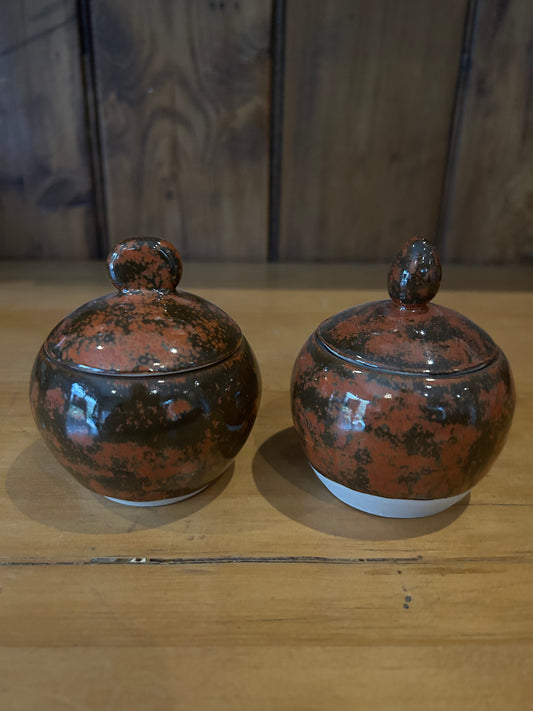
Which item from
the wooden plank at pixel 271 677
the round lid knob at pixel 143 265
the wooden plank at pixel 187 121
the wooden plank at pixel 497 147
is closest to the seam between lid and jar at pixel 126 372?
the round lid knob at pixel 143 265

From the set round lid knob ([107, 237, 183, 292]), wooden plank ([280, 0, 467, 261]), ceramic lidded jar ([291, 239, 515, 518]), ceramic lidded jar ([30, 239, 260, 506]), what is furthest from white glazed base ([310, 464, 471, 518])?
wooden plank ([280, 0, 467, 261])

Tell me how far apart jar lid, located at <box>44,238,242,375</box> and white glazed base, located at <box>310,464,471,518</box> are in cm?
21

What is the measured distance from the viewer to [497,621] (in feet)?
1.72

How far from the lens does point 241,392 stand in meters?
0.61

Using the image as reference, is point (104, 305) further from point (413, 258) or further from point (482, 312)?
point (482, 312)

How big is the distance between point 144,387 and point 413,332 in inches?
11.0

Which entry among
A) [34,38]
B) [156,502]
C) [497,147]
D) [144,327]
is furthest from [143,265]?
[497,147]

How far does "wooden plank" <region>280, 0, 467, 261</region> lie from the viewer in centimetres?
142

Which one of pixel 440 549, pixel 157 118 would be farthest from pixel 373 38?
pixel 440 549

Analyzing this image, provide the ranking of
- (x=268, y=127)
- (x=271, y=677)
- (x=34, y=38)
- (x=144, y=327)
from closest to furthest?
(x=271, y=677) → (x=144, y=327) → (x=34, y=38) → (x=268, y=127)

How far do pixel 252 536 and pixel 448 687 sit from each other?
0.24 metres

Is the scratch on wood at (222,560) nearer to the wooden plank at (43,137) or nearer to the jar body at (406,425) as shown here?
the jar body at (406,425)

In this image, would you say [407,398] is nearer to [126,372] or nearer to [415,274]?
[415,274]

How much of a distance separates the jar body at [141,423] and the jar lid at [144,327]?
12 millimetres
